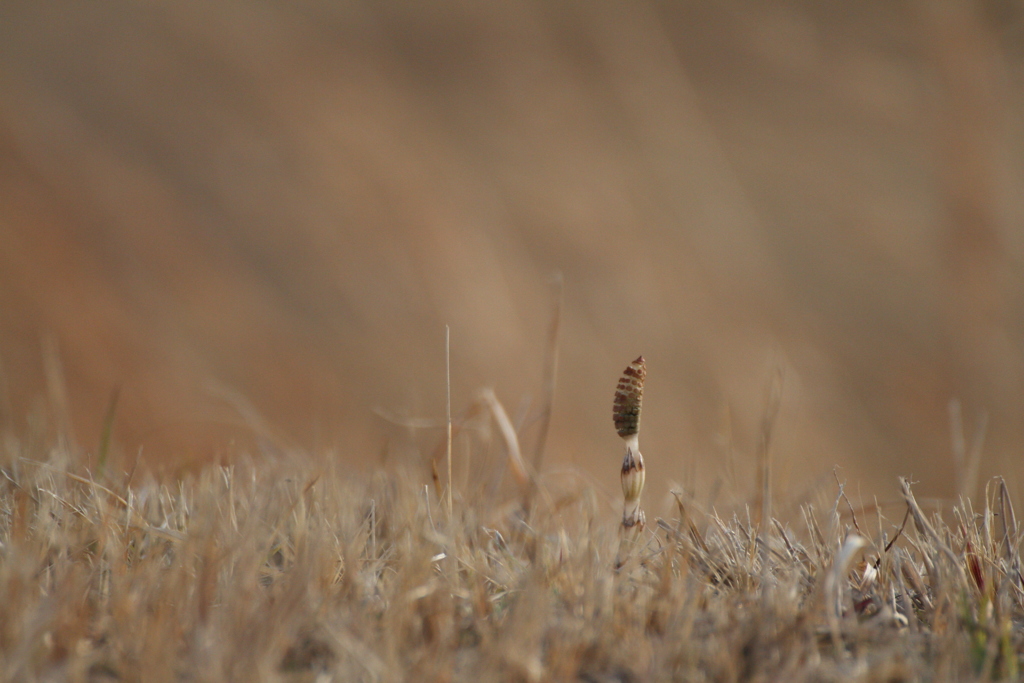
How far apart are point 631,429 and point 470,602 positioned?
346 mm

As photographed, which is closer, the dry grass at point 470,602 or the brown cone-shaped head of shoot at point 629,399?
the dry grass at point 470,602

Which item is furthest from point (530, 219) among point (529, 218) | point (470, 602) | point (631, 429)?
point (470, 602)

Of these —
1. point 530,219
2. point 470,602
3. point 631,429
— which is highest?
point 530,219

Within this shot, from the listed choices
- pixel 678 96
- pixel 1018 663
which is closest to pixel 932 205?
pixel 678 96

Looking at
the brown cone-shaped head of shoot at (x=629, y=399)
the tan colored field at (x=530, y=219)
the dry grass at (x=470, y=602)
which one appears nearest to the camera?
the dry grass at (x=470, y=602)

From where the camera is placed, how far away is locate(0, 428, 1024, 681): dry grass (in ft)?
2.79

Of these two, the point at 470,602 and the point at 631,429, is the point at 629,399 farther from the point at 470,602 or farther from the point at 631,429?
the point at 470,602

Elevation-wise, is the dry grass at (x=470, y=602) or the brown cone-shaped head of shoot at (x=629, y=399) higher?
the brown cone-shaped head of shoot at (x=629, y=399)

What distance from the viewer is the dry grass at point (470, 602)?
85 cm

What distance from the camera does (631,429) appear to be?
1.19 meters

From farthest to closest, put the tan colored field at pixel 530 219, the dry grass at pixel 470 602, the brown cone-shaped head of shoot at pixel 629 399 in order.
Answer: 1. the tan colored field at pixel 530 219
2. the brown cone-shaped head of shoot at pixel 629 399
3. the dry grass at pixel 470 602

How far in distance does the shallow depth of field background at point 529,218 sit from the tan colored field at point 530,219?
0.10ft

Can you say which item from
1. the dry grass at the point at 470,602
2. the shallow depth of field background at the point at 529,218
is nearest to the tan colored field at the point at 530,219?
the shallow depth of field background at the point at 529,218

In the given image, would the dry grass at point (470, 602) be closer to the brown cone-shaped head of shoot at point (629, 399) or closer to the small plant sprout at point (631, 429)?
the small plant sprout at point (631, 429)
